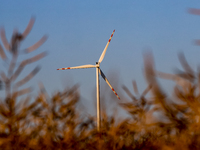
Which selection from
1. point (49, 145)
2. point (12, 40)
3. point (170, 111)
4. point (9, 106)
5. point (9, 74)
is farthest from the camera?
point (49, 145)

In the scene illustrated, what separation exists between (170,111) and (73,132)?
24.1 metres

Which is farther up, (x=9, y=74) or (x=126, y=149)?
(x=9, y=74)

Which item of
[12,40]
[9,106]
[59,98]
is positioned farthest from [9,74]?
[59,98]

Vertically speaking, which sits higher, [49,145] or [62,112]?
[62,112]

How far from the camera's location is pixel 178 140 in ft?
30.9

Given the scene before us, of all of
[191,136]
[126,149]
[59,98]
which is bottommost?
[126,149]

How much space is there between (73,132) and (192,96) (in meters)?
23.2

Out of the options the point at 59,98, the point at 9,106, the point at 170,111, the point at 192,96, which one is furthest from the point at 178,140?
the point at 59,98

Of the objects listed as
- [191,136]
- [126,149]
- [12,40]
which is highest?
[12,40]

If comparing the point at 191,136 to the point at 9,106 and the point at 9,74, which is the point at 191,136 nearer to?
the point at 9,74

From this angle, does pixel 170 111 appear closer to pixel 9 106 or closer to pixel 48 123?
pixel 9 106

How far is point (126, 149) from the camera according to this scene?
2978cm

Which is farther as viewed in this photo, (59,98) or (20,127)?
(59,98)

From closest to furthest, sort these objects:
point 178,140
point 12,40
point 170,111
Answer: point 170,111 < point 178,140 < point 12,40
